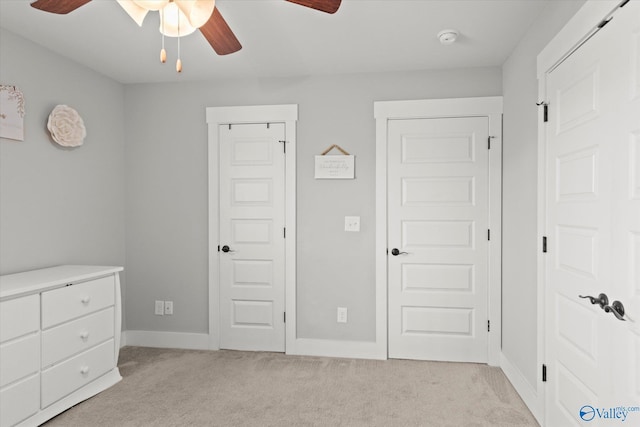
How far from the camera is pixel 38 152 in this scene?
296cm

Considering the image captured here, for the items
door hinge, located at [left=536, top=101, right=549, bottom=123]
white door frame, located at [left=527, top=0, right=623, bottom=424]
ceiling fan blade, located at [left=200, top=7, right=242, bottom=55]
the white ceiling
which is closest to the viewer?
ceiling fan blade, located at [left=200, top=7, right=242, bottom=55]

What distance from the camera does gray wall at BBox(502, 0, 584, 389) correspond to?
254cm

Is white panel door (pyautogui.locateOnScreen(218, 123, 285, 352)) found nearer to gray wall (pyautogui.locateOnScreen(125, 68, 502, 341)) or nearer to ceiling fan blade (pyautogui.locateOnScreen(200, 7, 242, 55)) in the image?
gray wall (pyautogui.locateOnScreen(125, 68, 502, 341))

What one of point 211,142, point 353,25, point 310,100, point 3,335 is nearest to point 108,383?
point 3,335

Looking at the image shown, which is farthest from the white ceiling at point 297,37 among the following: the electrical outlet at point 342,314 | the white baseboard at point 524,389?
the white baseboard at point 524,389

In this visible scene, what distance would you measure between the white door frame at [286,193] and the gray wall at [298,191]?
0.07 metres

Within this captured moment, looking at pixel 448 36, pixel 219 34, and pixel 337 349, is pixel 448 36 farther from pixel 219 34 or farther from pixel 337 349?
pixel 337 349

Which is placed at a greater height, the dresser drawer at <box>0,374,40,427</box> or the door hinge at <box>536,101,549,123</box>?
the door hinge at <box>536,101,549,123</box>

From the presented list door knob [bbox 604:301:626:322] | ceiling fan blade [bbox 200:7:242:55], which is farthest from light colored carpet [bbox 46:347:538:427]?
ceiling fan blade [bbox 200:7:242:55]

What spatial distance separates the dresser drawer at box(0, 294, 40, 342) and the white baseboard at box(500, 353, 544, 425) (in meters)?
2.98

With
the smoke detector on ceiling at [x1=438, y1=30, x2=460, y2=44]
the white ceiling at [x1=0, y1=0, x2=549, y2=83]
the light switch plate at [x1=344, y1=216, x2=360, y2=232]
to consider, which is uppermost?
the white ceiling at [x1=0, y1=0, x2=549, y2=83]

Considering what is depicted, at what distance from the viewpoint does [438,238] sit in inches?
136

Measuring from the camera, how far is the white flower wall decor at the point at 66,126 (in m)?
3.02

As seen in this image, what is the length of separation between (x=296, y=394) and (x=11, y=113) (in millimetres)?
2690
